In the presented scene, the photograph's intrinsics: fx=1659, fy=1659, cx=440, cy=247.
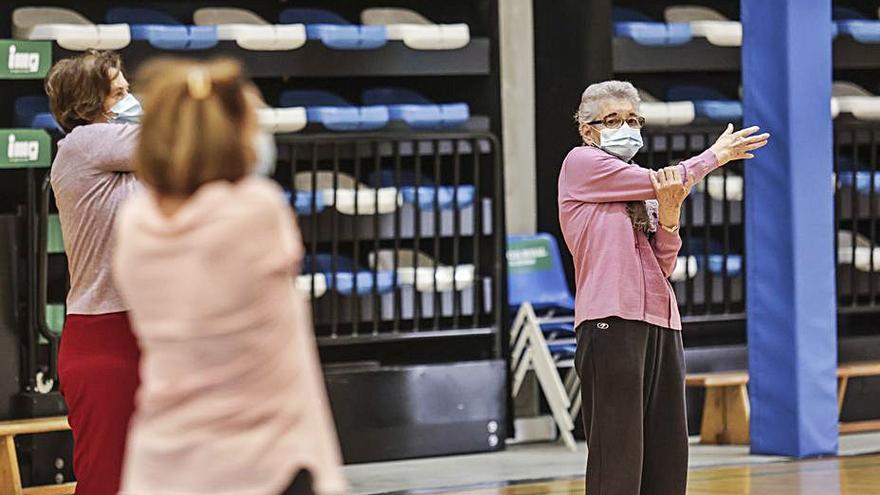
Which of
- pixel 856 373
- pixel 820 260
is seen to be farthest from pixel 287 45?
pixel 856 373

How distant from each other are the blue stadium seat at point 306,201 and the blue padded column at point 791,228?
6.47 ft

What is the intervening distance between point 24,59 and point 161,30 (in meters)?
0.69

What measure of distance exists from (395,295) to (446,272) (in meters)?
0.28

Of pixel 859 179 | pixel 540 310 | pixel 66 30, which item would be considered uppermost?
pixel 66 30

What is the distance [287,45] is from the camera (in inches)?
308

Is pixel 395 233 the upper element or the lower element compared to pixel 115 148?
lower

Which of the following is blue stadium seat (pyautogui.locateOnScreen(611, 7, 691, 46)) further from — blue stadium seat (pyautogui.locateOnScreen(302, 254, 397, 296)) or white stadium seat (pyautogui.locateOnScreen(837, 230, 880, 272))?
blue stadium seat (pyautogui.locateOnScreen(302, 254, 397, 296))

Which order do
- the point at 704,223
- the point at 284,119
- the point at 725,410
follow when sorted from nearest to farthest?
the point at 284,119 → the point at 725,410 → the point at 704,223

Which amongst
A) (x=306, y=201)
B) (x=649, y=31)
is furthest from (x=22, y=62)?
(x=649, y=31)

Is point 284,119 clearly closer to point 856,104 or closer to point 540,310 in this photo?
point 540,310

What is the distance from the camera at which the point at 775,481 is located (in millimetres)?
6488

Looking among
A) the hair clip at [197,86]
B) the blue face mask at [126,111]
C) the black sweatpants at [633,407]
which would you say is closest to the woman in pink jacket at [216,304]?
the hair clip at [197,86]

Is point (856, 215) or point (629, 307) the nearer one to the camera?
point (629, 307)

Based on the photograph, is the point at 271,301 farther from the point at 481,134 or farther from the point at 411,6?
the point at 411,6
